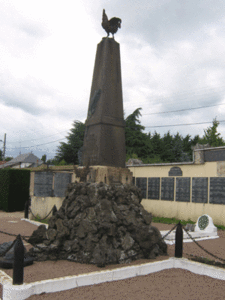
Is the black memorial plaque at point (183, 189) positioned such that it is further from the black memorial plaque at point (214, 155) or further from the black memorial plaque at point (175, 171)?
the black memorial plaque at point (214, 155)

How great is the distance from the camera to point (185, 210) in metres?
11.7

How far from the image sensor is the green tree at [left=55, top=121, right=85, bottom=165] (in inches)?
1053

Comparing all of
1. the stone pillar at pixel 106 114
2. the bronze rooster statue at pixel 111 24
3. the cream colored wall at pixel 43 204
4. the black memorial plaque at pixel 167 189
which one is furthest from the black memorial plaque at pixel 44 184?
the bronze rooster statue at pixel 111 24

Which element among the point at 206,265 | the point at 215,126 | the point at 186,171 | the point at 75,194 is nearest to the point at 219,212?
the point at 186,171

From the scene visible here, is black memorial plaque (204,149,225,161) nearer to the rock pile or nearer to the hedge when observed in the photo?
the rock pile

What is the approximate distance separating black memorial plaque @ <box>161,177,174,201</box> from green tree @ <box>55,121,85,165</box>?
1484 centimetres

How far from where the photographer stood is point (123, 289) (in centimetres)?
407

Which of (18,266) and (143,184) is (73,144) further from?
(18,266)

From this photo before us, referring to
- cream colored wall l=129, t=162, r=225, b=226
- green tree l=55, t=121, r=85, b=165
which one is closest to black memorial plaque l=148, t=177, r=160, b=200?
cream colored wall l=129, t=162, r=225, b=226

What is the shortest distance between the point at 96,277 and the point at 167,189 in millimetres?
8757

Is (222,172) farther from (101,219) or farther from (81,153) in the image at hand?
(101,219)

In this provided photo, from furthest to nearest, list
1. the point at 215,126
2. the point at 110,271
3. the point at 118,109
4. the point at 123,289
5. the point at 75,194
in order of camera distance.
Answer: the point at 215,126
the point at 118,109
the point at 75,194
the point at 110,271
the point at 123,289

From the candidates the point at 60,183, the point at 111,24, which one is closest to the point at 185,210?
the point at 60,183

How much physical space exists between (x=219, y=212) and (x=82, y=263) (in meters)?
7.07
